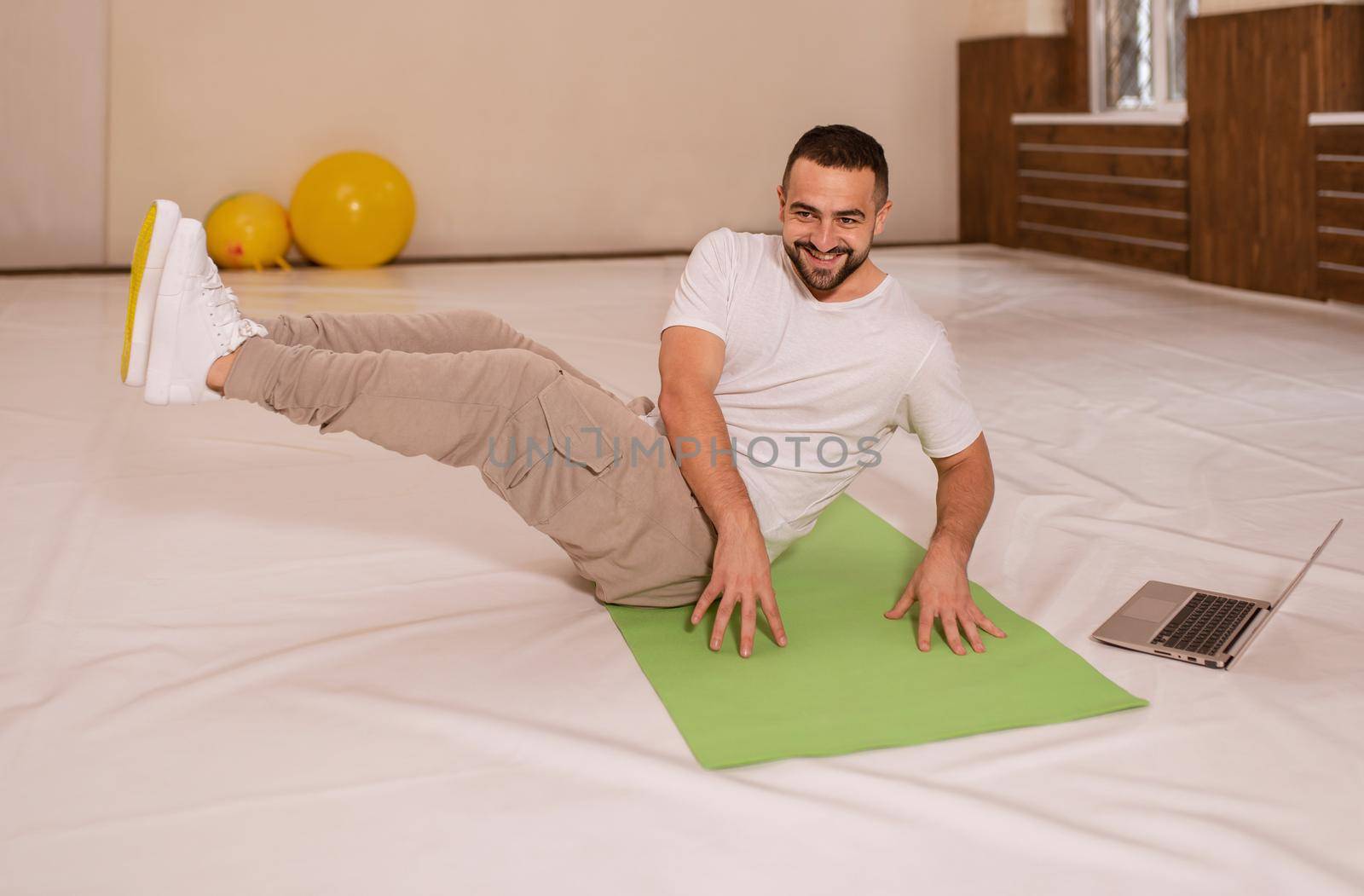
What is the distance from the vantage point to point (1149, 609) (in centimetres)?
205

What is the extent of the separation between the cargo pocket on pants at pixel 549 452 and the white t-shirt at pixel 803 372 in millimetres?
158

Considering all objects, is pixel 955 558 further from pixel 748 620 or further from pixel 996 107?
pixel 996 107

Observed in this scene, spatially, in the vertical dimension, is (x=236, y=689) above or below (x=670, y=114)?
below

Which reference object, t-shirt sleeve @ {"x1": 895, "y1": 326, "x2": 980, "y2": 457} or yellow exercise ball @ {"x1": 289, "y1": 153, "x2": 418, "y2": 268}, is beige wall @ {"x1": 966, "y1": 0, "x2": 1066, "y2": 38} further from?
t-shirt sleeve @ {"x1": 895, "y1": 326, "x2": 980, "y2": 457}

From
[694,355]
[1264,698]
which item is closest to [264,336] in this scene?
[694,355]

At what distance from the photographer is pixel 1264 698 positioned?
174cm

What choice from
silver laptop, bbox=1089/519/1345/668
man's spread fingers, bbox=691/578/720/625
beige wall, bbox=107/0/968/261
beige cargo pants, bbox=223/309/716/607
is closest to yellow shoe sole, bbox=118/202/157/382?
beige cargo pants, bbox=223/309/716/607

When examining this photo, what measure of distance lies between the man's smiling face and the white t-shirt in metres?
0.06

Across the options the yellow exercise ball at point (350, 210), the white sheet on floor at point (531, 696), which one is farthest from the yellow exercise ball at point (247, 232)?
the white sheet on floor at point (531, 696)

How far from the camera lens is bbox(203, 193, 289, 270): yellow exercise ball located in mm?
6492

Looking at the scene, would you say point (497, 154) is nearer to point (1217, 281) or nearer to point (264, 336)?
point (1217, 281)

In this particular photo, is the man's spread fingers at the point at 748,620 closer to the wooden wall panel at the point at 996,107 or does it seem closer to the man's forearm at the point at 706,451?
the man's forearm at the point at 706,451

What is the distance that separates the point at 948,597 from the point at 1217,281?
444cm

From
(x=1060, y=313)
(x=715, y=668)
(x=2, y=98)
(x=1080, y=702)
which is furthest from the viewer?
(x=2, y=98)
